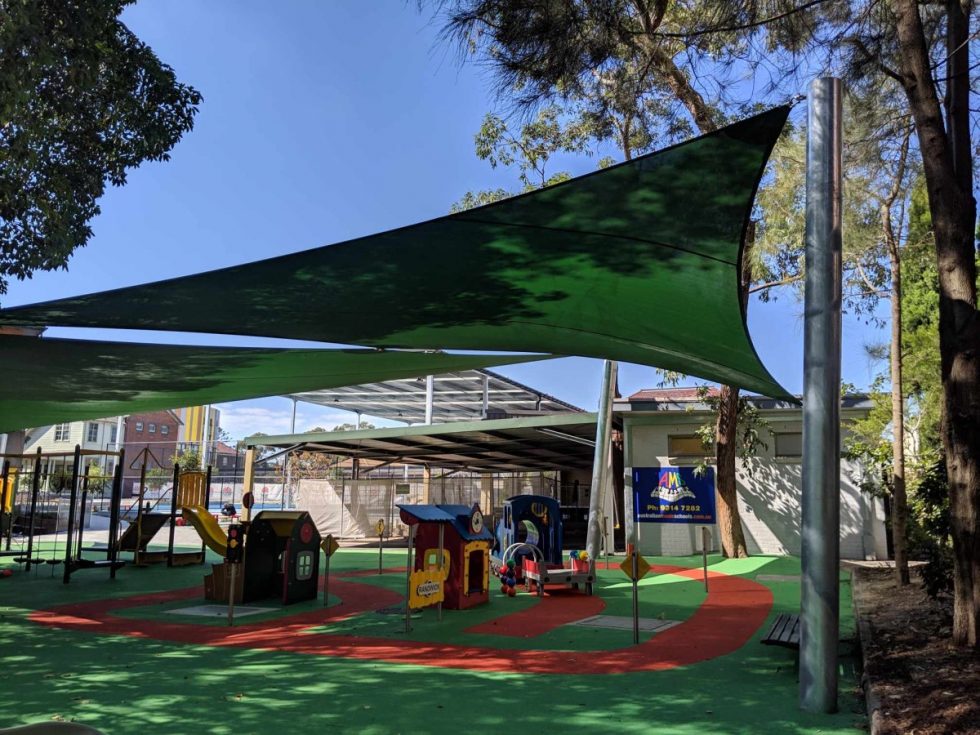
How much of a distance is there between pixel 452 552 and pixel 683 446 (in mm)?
9848

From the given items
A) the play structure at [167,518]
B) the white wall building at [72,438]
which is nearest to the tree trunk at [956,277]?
the play structure at [167,518]

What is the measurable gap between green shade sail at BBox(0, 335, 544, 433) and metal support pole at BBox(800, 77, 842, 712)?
322 centimetres

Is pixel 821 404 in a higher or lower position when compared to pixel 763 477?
higher

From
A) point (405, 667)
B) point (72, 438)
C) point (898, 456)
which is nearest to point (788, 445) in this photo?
point (898, 456)

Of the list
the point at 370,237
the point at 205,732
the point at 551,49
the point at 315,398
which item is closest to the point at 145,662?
the point at 205,732

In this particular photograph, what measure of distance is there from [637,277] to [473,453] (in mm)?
20897

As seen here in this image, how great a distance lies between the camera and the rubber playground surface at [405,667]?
15.0ft

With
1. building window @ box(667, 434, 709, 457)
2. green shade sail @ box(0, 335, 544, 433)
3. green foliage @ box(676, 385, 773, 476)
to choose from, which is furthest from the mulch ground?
building window @ box(667, 434, 709, 457)

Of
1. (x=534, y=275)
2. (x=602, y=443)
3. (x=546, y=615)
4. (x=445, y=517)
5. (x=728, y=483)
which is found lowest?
(x=546, y=615)

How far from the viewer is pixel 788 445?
1697cm

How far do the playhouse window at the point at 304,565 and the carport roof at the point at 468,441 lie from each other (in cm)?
768

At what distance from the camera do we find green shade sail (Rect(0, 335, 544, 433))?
209 inches

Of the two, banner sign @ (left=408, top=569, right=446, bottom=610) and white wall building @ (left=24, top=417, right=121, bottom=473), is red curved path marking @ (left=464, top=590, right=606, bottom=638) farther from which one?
white wall building @ (left=24, top=417, right=121, bottom=473)

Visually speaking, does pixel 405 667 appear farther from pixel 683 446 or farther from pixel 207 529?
pixel 683 446
